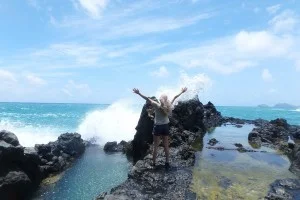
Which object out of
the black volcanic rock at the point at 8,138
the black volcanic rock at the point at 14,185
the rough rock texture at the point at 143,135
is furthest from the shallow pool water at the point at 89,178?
the black volcanic rock at the point at 8,138

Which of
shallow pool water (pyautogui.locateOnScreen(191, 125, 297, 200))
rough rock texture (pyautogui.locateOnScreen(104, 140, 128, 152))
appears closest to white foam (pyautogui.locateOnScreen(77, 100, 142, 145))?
rough rock texture (pyautogui.locateOnScreen(104, 140, 128, 152))

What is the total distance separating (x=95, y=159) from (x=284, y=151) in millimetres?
11501

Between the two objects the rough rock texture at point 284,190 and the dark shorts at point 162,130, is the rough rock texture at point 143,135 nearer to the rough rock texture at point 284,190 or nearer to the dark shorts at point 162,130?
the dark shorts at point 162,130

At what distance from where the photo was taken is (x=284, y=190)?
10.7 metres

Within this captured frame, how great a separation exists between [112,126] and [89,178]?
1789cm

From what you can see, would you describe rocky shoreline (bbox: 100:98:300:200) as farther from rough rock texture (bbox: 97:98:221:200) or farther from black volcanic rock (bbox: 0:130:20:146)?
black volcanic rock (bbox: 0:130:20:146)

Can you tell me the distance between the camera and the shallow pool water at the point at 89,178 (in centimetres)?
1308

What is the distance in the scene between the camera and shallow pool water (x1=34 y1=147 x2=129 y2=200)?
13080 millimetres

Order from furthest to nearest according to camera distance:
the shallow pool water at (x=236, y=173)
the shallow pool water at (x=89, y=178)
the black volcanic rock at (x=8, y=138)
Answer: the black volcanic rock at (x=8, y=138) < the shallow pool water at (x=89, y=178) < the shallow pool water at (x=236, y=173)

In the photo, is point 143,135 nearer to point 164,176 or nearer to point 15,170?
point 15,170

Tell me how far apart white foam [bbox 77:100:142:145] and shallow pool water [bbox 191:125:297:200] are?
517 inches

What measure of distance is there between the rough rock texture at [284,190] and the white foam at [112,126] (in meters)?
18.2

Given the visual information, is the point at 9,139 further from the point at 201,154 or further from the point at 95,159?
the point at 201,154

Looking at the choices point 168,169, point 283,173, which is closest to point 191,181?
point 168,169
